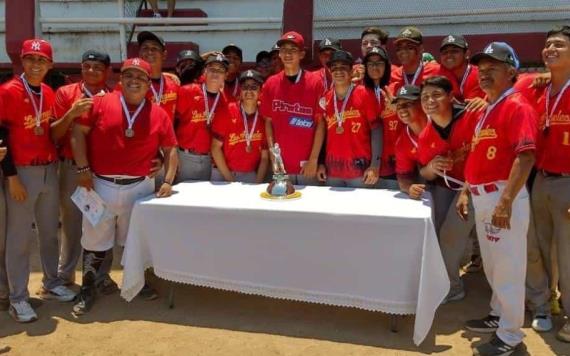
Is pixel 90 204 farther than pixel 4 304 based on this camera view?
No

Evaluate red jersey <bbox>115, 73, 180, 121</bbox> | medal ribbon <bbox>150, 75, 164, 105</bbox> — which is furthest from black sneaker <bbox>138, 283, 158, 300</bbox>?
medal ribbon <bbox>150, 75, 164, 105</bbox>

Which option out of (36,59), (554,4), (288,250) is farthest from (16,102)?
(554,4)

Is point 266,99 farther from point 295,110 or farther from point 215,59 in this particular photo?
point 215,59

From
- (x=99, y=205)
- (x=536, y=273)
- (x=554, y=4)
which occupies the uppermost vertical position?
(x=554, y=4)

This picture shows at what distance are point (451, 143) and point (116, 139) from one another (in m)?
2.44

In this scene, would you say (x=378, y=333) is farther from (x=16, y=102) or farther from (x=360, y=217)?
(x=16, y=102)

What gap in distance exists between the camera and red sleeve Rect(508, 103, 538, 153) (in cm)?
278

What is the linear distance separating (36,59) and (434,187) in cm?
311

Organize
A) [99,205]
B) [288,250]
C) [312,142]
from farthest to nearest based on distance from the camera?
[312,142], [99,205], [288,250]

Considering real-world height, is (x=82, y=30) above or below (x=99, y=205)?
above

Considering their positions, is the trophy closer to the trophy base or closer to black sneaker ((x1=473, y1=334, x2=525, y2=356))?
the trophy base

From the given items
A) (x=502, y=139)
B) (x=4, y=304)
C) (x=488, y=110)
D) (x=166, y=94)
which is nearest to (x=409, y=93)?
(x=488, y=110)

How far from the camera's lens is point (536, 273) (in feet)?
11.8

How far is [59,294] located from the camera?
4.10 m
